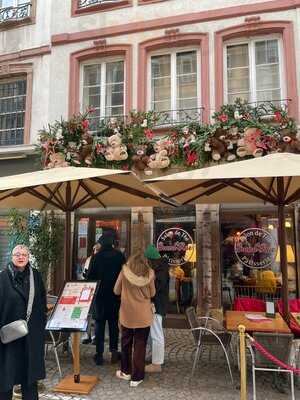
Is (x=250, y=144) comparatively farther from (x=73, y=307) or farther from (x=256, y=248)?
(x=73, y=307)

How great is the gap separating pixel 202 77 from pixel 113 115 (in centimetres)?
241

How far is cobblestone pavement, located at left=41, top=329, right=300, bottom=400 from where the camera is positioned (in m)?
5.36

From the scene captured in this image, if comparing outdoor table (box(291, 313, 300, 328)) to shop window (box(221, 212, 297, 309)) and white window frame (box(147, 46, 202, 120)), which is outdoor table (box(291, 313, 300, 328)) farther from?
white window frame (box(147, 46, 202, 120))

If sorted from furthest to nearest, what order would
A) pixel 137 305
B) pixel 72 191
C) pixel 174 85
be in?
pixel 174 85
pixel 72 191
pixel 137 305

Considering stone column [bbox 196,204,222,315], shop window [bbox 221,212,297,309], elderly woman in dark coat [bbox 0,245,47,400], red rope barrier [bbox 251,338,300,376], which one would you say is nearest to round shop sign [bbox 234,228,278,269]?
shop window [bbox 221,212,297,309]

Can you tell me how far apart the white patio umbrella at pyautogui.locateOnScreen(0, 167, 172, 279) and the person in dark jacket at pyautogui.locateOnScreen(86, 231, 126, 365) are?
62 centimetres

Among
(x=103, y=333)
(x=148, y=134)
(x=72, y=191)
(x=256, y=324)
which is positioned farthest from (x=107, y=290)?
(x=148, y=134)

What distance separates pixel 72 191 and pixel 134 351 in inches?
118

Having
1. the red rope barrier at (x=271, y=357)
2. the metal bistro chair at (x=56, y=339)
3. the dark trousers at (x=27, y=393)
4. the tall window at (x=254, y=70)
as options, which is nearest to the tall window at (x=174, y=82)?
the tall window at (x=254, y=70)

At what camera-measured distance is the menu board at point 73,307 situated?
5562mm

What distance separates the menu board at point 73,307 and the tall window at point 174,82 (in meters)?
5.81

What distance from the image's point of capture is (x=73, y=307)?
5.82 meters

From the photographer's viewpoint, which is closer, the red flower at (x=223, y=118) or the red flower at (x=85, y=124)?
the red flower at (x=223, y=118)

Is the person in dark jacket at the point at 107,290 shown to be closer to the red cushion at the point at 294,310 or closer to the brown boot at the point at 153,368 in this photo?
the brown boot at the point at 153,368
